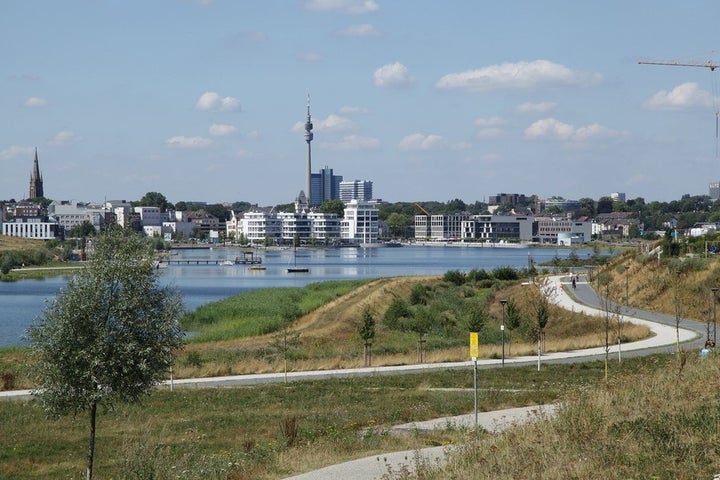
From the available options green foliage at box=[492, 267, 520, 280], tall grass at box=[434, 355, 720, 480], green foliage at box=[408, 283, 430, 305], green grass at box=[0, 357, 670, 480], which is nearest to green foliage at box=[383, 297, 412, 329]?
green foliage at box=[408, 283, 430, 305]

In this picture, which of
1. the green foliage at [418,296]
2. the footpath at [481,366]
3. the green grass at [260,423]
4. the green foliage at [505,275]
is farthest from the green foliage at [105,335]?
the green foliage at [505,275]

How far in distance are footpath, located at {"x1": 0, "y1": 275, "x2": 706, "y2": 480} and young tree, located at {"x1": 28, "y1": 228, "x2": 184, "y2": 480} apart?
4776 millimetres

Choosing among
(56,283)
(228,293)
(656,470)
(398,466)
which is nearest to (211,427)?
(398,466)

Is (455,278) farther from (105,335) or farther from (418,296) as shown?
(105,335)

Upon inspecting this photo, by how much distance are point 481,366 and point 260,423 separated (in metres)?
12.0

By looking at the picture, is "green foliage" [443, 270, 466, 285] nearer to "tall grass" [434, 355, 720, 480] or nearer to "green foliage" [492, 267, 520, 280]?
"green foliage" [492, 267, 520, 280]

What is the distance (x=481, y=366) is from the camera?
3428cm

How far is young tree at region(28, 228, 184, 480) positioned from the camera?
19766mm

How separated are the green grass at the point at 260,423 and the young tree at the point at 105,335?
1273 mm

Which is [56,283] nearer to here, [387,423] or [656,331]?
[656,331]

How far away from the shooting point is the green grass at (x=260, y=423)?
725 inches

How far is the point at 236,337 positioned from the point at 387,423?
32479mm

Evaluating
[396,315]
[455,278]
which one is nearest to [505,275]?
[455,278]

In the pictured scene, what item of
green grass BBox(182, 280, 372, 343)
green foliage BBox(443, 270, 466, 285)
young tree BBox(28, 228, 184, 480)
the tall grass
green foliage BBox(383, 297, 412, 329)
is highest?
young tree BBox(28, 228, 184, 480)
